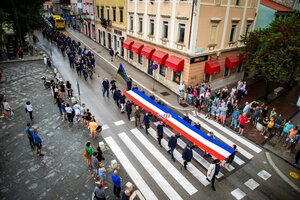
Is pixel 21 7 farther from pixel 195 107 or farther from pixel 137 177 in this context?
pixel 137 177

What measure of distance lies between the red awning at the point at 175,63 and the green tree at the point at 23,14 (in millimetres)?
21758

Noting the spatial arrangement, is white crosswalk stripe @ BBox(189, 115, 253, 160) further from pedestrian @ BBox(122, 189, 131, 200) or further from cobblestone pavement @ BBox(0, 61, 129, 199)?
pedestrian @ BBox(122, 189, 131, 200)

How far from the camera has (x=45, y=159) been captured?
11.3 m

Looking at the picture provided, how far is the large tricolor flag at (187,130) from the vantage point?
428 inches

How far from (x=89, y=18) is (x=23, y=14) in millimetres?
13475


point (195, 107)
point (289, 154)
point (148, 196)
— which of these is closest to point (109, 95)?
point (195, 107)

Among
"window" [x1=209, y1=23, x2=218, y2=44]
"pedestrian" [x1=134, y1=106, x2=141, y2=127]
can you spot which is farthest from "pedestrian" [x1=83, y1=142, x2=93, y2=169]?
"window" [x1=209, y1=23, x2=218, y2=44]

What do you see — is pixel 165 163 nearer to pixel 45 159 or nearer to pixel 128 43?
pixel 45 159

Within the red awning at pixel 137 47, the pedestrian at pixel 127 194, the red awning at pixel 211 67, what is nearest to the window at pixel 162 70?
the red awning at pixel 137 47

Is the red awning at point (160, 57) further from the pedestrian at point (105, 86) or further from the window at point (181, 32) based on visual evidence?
the pedestrian at point (105, 86)

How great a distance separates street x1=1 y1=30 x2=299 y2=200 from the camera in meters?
9.70

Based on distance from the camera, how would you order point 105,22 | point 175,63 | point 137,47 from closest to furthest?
1. point 175,63
2. point 137,47
3. point 105,22

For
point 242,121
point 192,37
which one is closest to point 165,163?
point 242,121

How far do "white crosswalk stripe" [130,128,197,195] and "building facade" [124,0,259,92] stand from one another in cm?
768
